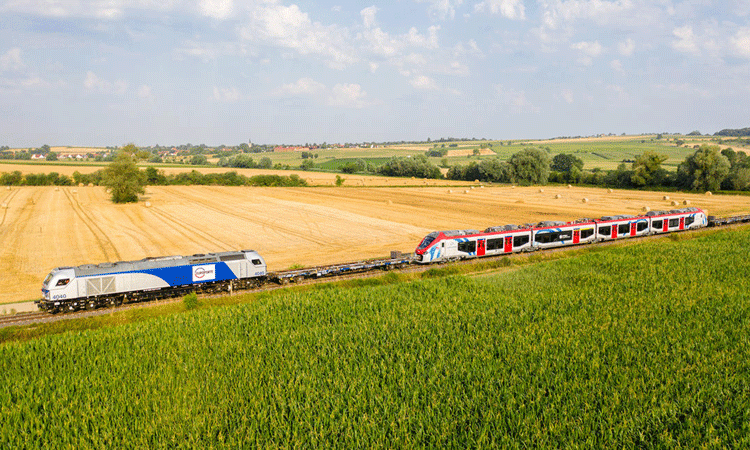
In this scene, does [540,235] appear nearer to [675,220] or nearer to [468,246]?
[468,246]

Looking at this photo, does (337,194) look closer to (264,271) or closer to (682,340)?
(264,271)

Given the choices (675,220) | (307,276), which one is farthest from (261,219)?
(675,220)

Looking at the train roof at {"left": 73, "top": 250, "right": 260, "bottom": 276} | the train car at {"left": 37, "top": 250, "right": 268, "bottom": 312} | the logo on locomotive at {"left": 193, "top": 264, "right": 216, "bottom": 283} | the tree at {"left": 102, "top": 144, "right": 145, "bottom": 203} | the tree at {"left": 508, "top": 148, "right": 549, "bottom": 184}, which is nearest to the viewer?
the train car at {"left": 37, "top": 250, "right": 268, "bottom": 312}

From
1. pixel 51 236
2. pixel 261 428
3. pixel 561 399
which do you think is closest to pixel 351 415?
pixel 261 428

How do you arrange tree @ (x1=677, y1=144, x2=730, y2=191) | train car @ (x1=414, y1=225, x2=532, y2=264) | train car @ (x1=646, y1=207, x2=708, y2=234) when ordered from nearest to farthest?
train car @ (x1=414, y1=225, x2=532, y2=264)
train car @ (x1=646, y1=207, x2=708, y2=234)
tree @ (x1=677, y1=144, x2=730, y2=191)

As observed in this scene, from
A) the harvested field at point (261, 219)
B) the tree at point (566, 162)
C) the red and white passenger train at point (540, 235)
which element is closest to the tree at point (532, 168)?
the harvested field at point (261, 219)

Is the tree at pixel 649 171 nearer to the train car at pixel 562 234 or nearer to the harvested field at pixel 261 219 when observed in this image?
the harvested field at pixel 261 219

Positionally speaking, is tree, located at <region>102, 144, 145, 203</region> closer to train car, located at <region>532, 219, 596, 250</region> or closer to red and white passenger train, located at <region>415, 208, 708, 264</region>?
red and white passenger train, located at <region>415, 208, 708, 264</region>

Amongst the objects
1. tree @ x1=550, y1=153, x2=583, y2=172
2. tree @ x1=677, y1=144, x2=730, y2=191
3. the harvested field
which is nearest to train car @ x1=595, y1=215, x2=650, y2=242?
the harvested field
